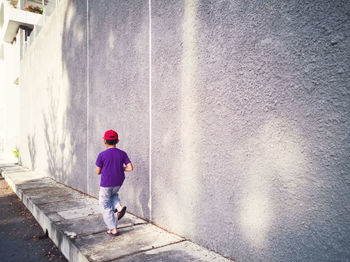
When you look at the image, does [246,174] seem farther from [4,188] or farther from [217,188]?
[4,188]

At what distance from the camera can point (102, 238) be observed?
11.4ft

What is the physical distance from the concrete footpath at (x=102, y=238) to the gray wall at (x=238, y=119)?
0.23m

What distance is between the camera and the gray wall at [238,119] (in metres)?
2.04

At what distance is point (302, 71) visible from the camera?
2.20 meters

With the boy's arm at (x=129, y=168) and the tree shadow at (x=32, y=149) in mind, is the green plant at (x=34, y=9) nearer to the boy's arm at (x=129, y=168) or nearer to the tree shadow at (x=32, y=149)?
the tree shadow at (x=32, y=149)

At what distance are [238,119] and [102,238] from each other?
2395 millimetres

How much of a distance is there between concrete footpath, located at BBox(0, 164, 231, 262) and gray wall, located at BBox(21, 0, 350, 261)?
0.76 feet

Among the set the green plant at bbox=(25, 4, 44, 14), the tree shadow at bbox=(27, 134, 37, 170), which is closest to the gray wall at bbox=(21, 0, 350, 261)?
the tree shadow at bbox=(27, 134, 37, 170)

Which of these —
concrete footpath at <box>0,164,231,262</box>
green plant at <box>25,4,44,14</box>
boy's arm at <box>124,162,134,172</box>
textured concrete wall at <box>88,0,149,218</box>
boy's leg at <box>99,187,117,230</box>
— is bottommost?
concrete footpath at <box>0,164,231,262</box>

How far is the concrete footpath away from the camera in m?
2.93

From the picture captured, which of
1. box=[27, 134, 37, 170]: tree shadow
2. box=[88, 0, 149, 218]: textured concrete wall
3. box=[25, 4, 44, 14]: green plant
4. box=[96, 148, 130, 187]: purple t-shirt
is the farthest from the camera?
box=[25, 4, 44, 14]: green plant

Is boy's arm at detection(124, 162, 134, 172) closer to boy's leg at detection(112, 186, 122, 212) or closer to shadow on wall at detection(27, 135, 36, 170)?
boy's leg at detection(112, 186, 122, 212)

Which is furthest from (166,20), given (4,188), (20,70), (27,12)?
(27,12)

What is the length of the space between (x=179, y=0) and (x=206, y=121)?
172 centimetres
